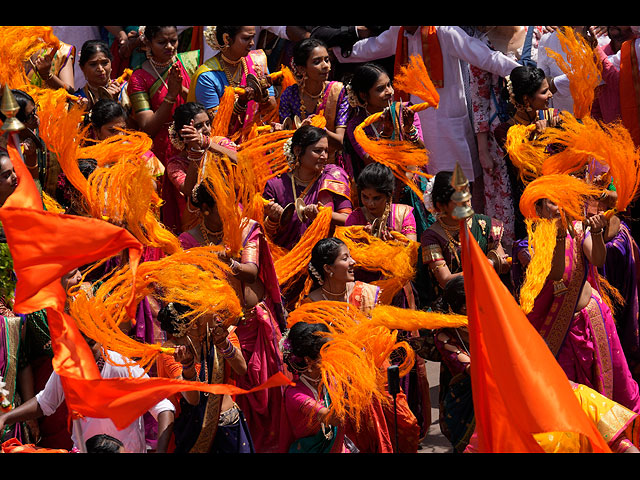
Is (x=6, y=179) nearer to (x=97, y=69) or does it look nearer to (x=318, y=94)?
(x=97, y=69)

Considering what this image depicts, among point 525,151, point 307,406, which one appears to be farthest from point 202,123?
point 307,406

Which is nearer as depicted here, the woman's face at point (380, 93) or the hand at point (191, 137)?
the hand at point (191, 137)

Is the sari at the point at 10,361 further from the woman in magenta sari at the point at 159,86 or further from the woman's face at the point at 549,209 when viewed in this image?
the woman's face at the point at 549,209

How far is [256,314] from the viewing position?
609cm

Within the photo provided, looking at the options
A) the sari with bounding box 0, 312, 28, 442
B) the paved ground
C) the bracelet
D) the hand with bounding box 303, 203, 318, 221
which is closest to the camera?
the bracelet

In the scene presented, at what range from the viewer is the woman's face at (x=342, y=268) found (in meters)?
6.23

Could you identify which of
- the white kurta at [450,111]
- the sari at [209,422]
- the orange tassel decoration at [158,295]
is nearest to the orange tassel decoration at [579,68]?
the white kurta at [450,111]

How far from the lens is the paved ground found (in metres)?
6.54

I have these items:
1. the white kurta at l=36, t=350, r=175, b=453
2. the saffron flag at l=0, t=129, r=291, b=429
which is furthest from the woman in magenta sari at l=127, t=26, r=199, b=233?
the saffron flag at l=0, t=129, r=291, b=429

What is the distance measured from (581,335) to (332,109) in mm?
2312

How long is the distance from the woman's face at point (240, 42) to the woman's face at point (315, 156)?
1206mm

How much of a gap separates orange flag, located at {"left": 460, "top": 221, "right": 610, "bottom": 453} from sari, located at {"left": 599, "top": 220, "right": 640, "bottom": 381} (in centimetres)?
261

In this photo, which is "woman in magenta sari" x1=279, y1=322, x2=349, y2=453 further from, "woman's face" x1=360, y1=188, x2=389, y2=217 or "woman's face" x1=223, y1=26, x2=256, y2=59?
"woman's face" x1=223, y1=26, x2=256, y2=59

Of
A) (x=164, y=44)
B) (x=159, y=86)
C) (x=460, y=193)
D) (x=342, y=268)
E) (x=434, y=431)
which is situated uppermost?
(x=460, y=193)
